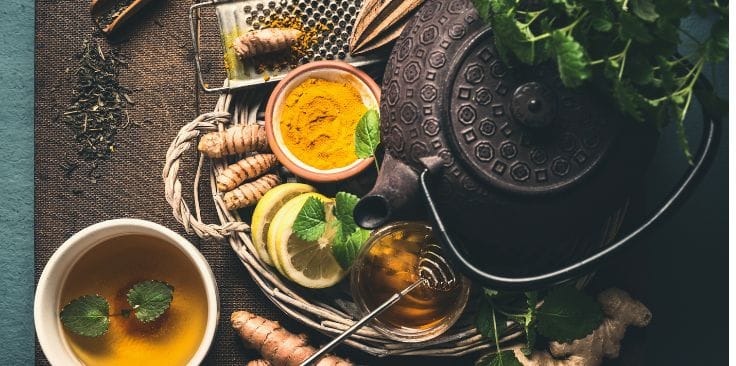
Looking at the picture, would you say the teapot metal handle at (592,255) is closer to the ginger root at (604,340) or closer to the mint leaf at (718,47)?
the mint leaf at (718,47)

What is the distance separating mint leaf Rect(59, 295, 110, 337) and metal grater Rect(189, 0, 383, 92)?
421 mm

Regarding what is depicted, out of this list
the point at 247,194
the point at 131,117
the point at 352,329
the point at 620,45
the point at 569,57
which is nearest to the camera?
the point at 569,57

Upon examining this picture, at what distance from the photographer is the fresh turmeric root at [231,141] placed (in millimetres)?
1206

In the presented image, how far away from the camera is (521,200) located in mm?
942

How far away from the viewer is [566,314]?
1.11 metres

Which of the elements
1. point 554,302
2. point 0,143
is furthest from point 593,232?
point 0,143

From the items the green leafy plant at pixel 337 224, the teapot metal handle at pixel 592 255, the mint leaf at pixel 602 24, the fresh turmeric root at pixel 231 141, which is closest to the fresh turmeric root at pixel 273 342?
the green leafy plant at pixel 337 224

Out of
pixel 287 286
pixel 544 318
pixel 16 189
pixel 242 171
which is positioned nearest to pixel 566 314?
pixel 544 318

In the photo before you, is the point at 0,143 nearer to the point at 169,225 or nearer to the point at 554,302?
the point at 169,225

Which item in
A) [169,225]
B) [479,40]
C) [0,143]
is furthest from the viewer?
[0,143]

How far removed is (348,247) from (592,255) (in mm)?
404

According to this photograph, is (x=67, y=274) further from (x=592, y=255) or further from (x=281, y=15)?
(x=592, y=255)

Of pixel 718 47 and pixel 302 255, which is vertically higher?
pixel 718 47

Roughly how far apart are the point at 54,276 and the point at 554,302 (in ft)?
2.64
